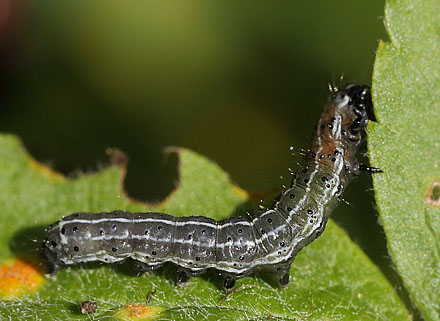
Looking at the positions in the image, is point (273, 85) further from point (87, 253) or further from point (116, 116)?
point (87, 253)

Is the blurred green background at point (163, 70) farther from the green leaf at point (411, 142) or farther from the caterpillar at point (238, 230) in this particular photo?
the green leaf at point (411, 142)

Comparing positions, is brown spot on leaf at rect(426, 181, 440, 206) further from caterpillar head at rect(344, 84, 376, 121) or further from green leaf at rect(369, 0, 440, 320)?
caterpillar head at rect(344, 84, 376, 121)

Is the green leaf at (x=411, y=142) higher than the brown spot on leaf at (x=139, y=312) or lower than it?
higher

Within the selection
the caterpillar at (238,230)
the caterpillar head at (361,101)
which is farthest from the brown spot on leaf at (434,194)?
the caterpillar head at (361,101)

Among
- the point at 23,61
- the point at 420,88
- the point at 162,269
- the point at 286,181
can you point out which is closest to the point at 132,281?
the point at 162,269

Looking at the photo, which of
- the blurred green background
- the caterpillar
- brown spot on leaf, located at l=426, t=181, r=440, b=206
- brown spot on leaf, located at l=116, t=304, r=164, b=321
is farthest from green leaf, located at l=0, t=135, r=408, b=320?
the blurred green background

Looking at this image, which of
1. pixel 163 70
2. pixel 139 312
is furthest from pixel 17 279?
pixel 163 70
